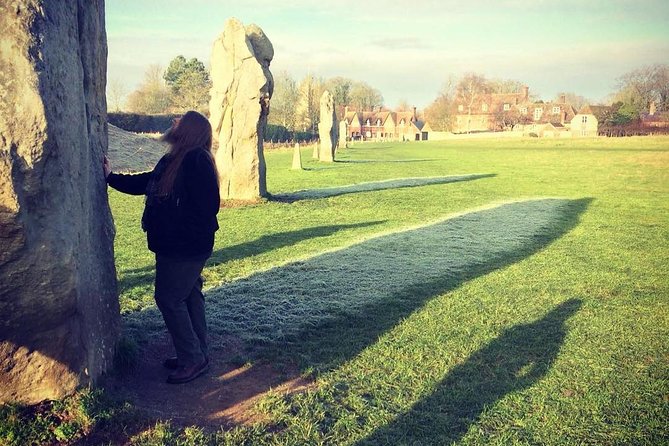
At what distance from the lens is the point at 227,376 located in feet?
14.4

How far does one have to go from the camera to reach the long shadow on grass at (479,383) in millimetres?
3635

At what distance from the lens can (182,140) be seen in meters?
4.17

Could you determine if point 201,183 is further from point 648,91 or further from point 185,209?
point 648,91

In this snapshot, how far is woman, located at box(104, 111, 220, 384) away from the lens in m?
4.09

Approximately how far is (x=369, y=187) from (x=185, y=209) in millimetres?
14361

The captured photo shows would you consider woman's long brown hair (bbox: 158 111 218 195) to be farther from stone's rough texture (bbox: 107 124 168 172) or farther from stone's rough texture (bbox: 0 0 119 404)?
stone's rough texture (bbox: 107 124 168 172)

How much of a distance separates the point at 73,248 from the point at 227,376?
1.67 meters

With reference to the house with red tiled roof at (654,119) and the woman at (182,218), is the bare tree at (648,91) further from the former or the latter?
the woman at (182,218)

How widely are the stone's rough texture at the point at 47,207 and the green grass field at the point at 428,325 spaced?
299 mm

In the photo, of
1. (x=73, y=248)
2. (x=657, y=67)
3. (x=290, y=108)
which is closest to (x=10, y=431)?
(x=73, y=248)

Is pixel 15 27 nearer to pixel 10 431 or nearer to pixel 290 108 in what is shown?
pixel 10 431

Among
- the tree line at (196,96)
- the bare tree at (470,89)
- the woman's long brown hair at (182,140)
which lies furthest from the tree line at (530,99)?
the woman's long brown hair at (182,140)

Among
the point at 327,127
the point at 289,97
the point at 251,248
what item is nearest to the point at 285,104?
the point at 289,97

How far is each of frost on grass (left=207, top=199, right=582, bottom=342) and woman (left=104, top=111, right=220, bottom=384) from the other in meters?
0.99
